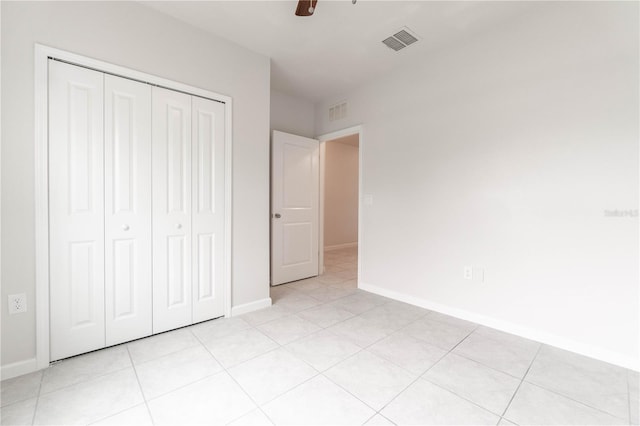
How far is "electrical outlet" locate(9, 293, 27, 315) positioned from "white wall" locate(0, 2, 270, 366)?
0.03 metres

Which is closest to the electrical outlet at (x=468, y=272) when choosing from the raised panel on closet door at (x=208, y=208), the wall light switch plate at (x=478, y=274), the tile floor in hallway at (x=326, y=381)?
the wall light switch plate at (x=478, y=274)

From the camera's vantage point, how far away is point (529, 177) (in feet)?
7.30

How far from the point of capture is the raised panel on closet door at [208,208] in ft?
8.00

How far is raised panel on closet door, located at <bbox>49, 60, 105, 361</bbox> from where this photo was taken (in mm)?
1827

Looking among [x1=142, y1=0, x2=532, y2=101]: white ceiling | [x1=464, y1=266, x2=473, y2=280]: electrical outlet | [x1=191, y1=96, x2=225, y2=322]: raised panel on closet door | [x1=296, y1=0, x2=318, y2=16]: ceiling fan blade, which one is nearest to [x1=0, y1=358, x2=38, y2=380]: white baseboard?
[x1=191, y1=96, x2=225, y2=322]: raised panel on closet door

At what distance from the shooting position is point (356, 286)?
3.64 m

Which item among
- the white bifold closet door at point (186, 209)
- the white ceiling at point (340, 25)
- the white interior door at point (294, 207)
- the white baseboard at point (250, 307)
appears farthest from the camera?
the white interior door at point (294, 207)

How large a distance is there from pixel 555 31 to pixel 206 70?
9.63 ft

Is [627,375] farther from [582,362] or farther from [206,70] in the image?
[206,70]

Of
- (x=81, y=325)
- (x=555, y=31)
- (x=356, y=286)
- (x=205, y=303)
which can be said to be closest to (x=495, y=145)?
(x=555, y=31)

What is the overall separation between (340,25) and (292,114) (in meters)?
1.69

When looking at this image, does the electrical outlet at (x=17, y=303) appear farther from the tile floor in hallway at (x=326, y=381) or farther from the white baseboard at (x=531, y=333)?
the white baseboard at (x=531, y=333)

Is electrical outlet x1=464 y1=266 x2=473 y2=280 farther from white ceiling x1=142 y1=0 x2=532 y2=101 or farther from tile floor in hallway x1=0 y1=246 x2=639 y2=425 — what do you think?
white ceiling x1=142 y1=0 x2=532 y2=101

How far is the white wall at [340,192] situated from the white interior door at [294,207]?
8.05 feet
